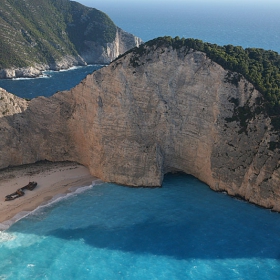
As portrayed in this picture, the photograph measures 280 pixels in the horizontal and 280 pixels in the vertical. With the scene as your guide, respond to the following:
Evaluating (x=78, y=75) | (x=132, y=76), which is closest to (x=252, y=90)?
(x=132, y=76)

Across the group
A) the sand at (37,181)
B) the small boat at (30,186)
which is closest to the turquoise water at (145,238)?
the sand at (37,181)

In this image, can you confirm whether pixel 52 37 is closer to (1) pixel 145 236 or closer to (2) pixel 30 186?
(2) pixel 30 186

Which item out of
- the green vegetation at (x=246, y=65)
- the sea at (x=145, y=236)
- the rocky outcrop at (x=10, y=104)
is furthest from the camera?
the rocky outcrop at (x=10, y=104)

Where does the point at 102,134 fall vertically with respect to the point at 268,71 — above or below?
below

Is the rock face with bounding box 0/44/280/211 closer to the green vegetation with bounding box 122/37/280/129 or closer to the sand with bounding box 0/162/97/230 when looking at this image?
the green vegetation with bounding box 122/37/280/129

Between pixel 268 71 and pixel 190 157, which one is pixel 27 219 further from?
pixel 268 71

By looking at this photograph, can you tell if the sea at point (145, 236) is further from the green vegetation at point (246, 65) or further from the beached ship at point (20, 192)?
the green vegetation at point (246, 65)

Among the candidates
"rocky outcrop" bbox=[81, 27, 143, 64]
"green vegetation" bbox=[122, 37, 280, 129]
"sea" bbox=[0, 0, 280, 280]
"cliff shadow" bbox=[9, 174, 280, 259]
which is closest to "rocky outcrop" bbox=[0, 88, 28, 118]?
"sea" bbox=[0, 0, 280, 280]

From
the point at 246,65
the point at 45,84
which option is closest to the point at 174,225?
the point at 246,65
